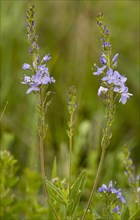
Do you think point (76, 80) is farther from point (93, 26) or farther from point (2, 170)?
point (2, 170)

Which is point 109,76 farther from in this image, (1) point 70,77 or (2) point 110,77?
(1) point 70,77

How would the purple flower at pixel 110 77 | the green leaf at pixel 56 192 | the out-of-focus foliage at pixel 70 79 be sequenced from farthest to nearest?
the out-of-focus foliage at pixel 70 79
the green leaf at pixel 56 192
the purple flower at pixel 110 77

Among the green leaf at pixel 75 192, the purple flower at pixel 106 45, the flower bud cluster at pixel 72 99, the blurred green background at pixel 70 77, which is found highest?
the blurred green background at pixel 70 77

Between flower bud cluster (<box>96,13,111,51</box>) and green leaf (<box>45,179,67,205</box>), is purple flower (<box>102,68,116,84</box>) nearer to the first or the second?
flower bud cluster (<box>96,13,111,51</box>)

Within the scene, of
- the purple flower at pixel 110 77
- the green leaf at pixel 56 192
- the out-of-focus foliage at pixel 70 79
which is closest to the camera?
the purple flower at pixel 110 77

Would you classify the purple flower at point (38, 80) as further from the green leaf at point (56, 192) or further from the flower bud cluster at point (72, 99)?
the green leaf at point (56, 192)

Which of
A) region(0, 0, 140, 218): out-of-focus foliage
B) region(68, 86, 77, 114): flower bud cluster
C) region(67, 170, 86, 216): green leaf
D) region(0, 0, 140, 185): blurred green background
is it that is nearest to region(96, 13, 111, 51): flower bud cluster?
region(68, 86, 77, 114): flower bud cluster

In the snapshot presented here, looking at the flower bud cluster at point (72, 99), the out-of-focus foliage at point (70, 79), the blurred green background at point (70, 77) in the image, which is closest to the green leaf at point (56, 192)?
the flower bud cluster at point (72, 99)

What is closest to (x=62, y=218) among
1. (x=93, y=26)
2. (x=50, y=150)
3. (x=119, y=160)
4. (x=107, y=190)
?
(x=107, y=190)

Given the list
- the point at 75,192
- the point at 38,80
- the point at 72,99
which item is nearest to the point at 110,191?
the point at 75,192
